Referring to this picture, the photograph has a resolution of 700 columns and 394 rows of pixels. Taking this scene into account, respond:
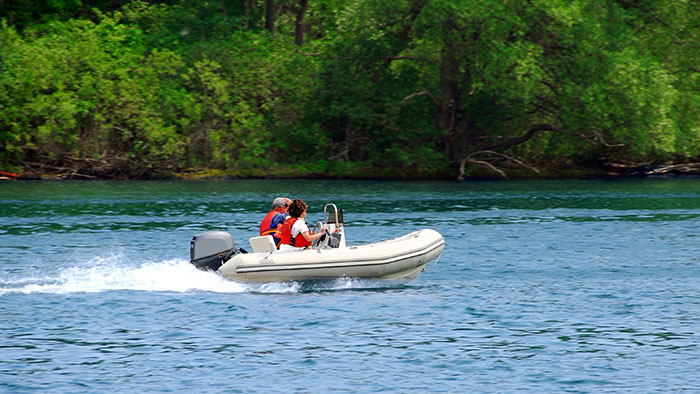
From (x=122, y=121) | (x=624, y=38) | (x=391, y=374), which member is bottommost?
(x=391, y=374)

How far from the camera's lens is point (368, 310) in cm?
1313

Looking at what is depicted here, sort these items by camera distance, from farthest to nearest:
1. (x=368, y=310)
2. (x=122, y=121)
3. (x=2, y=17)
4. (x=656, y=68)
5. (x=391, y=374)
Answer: (x=2, y=17), (x=122, y=121), (x=656, y=68), (x=368, y=310), (x=391, y=374)

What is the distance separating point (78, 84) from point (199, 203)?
15.7 m

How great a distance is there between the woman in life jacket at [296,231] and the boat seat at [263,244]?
0.19 meters

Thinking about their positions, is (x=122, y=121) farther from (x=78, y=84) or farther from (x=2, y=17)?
(x=2, y=17)

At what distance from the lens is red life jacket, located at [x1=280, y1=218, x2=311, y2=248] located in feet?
46.0

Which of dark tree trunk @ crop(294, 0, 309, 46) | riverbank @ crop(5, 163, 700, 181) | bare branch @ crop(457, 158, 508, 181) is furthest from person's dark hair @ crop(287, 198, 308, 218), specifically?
dark tree trunk @ crop(294, 0, 309, 46)

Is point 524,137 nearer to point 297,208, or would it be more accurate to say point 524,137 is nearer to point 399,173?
point 399,173

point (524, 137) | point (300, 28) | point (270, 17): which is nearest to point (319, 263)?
point (524, 137)

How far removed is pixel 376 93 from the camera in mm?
43500

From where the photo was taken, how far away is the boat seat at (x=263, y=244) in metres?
14.0

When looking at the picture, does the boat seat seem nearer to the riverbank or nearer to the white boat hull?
the white boat hull

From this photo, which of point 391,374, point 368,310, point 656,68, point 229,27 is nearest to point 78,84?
point 229,27

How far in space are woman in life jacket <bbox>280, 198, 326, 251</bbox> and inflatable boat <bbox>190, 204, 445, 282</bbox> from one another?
0.13 metres
